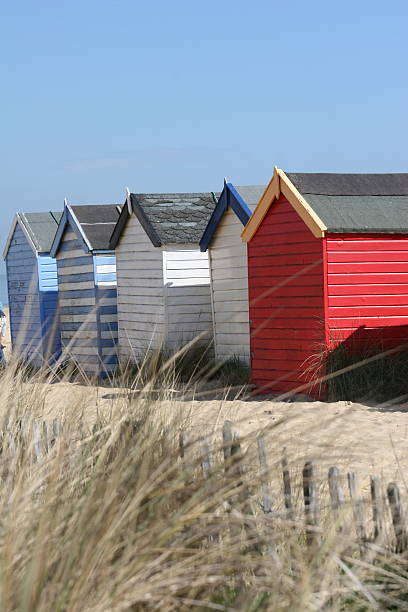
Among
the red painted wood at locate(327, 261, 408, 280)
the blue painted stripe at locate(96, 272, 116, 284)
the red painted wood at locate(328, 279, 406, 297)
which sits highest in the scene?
the blue painted stripe at locate(96, 272, 116, 284)

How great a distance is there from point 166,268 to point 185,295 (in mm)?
514

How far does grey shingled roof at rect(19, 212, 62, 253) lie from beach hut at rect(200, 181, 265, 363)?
17.1 feet

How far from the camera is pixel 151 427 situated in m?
3.93

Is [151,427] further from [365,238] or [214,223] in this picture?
[214,223]

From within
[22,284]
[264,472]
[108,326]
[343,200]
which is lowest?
[264,472]

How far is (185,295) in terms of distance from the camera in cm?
1495

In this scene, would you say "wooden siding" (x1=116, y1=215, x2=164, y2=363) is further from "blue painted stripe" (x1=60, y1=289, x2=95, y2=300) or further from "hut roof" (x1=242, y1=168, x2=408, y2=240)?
Answer: "hut roof" (x1=242, y1=168, x2=408, y2=240)

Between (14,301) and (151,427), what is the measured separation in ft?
54.3

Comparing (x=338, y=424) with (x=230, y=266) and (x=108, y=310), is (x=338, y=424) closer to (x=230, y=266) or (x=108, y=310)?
(x=230, y=266)

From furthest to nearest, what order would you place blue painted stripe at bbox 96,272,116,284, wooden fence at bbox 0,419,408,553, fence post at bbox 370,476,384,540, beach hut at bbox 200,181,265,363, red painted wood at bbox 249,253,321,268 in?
1. blue painted stripe at bbox 96,272,116,284
2. beach hut at bbox 200,181,265,363
3. red painted wood at bbox 249,253,321,268
4. fence post at bbox 370,476,384,540
5. wooden fence at bbox 0,419,408,553

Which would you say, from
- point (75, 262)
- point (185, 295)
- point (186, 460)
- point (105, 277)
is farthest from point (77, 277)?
point (186, 460)

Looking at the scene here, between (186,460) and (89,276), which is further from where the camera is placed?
(89,276)

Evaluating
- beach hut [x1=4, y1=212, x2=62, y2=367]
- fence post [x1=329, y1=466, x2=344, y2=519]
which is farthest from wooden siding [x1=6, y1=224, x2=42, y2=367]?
fence post [x1=329, y1=466, x2=344, y2=519]

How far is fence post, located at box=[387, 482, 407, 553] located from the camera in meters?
4.18
